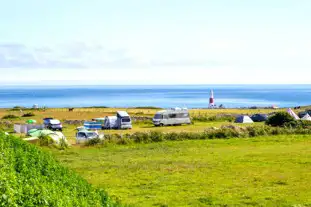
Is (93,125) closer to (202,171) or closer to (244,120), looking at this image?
(244,120)

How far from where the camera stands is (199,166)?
Result: 25.1 m

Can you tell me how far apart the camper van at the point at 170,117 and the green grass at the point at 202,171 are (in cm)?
1656

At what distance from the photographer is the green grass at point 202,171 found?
58.1 ft

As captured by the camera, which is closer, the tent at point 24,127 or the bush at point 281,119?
the tent at point 24,127

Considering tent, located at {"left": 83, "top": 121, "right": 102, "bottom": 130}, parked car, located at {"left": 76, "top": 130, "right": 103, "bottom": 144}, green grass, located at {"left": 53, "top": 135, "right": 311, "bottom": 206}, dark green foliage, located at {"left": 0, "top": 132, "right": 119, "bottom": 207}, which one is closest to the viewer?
dark green foliage, located at {"left": 0, "top": 132, "right": 119, "bottom": 207}

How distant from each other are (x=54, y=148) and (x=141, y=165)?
9.56 meters

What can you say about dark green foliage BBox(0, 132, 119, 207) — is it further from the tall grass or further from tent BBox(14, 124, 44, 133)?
tent BBox(14, 124, 44, 133)

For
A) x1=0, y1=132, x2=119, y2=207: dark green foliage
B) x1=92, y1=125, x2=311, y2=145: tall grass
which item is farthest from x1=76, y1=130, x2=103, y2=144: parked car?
x1=0, y1=132, x2=119, y2=207: dark green foliage

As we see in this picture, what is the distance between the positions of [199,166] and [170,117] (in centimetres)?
2824

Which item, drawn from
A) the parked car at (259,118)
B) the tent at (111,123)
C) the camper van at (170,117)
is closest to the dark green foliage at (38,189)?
the tent at (111,123)

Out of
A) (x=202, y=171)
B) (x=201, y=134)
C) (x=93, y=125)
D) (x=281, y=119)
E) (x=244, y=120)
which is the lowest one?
(x=202, y=171)

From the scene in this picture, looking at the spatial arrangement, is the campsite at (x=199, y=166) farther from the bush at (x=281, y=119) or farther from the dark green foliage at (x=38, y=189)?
the bush at (x=281, y=119)

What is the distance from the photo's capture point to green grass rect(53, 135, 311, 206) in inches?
697

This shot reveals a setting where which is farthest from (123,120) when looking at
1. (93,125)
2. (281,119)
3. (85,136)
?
(281,119)
